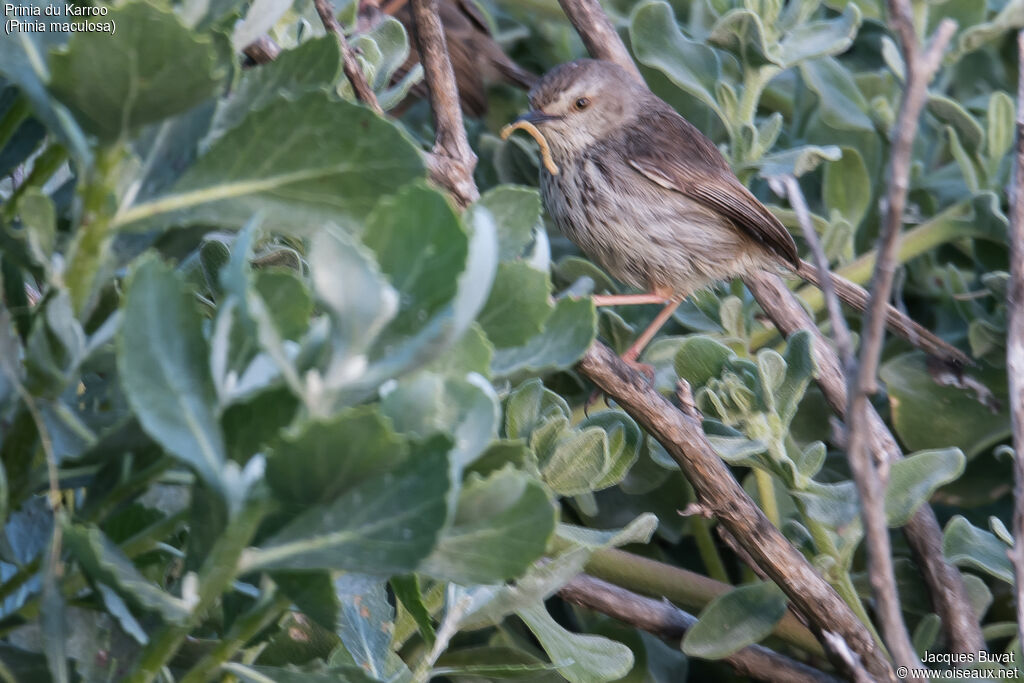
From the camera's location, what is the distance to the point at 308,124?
1.08 meters

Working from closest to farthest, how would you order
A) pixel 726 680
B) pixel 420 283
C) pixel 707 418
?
pixel 420 283, pixel 707 418, pixel 726 680

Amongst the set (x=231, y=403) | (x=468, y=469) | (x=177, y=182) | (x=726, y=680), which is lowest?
(x=726, y=680)

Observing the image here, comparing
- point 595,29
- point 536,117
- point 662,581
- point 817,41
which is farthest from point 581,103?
point 662,581

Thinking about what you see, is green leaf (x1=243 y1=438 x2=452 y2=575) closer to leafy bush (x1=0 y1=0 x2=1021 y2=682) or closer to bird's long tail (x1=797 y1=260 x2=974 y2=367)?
leafy bush (x1=0 y1=0 x2=1021 y2=682)

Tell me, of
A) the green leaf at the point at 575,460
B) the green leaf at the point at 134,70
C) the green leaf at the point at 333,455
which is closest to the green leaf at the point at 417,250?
the green leaf at the point at 333,455

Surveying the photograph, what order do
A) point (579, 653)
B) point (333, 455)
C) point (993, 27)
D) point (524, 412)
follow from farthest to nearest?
point (993, 27)
point (524, 412)
point (579, 653)
point (333, 455)

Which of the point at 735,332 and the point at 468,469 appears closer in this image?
the point at 468,469

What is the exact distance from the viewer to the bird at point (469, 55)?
352 cm

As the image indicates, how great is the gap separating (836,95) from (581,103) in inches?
38.4

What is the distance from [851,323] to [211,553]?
101 inches

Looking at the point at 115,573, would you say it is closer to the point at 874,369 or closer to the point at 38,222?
the point at 38,222

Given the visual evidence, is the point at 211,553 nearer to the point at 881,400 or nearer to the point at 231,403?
the point at 231,403

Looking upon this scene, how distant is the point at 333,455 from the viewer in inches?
36.8

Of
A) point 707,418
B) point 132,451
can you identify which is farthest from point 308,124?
point 707,418
